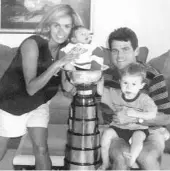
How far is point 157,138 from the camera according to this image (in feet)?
3.36

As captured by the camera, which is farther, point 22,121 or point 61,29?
point 22,121

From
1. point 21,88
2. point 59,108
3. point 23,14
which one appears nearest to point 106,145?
point 59,108

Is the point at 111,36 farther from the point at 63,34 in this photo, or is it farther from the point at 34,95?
the point at 34,95

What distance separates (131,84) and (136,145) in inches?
6.7

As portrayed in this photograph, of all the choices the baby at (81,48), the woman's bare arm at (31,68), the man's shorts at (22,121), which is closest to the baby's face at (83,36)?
the baby at (81,48)

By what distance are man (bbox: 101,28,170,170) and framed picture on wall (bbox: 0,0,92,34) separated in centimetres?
10

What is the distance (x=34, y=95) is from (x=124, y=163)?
0.32 meters

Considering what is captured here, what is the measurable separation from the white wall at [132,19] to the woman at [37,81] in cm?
7

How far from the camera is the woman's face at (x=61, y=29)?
3.17 feet

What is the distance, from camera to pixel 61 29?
0.98 m

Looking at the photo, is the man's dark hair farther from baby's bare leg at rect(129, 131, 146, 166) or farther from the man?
baby's bare leg at rect(129, 131, 146, 166)

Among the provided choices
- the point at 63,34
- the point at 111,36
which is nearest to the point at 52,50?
the point at 63,34

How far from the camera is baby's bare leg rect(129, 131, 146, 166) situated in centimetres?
99

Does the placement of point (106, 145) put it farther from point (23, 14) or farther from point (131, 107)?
point (23, 14)
